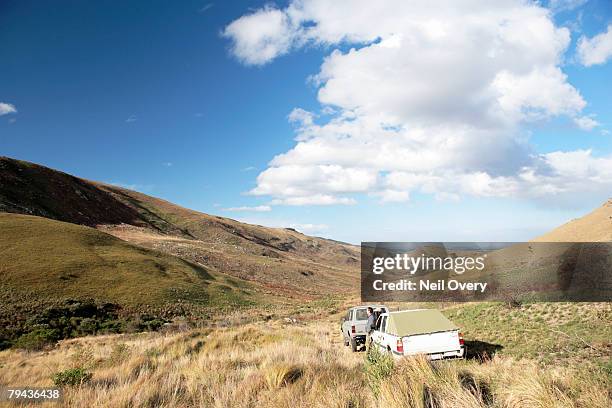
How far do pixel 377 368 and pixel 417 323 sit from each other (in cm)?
641

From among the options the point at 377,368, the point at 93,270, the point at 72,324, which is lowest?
the point at 72,324

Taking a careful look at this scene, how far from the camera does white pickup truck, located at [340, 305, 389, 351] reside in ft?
56.6

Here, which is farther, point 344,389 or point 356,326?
point 356,326

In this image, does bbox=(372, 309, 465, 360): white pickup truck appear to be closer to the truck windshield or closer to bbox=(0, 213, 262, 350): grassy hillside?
the truck windshield

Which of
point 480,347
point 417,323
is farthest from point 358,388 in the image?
→ point 480,347

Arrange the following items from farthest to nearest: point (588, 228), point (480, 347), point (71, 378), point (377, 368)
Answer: point (588, 228) < point (480, 347) < point (71, 378) < point (377, 368)

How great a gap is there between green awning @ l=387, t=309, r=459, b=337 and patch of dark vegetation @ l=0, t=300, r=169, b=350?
24.6m

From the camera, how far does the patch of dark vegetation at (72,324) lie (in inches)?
1086

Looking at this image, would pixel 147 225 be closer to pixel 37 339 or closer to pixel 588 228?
pixel 37 339

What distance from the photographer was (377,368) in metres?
5.53

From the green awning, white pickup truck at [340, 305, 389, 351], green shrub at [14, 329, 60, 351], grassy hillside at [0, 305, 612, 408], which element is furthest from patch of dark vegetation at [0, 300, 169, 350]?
grassy hillside at [0, 305, 612, 408]

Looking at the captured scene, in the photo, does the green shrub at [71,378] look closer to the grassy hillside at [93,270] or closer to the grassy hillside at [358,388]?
the grassy hillside at [358,388]

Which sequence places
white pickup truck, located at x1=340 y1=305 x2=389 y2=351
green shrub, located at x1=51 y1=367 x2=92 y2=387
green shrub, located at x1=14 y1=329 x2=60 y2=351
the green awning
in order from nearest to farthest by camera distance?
green shrub, located at x1=51 y1=367 x2=92 y2=387 → the green awning → white pickup truck, located at x1=340 y1=305 x2=389 y2=351 → green shrub, located at x1=14 y1=329 x2=60 y2=351

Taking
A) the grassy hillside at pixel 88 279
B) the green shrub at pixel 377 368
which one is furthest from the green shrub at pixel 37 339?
the green shrub at pixel 377 368
